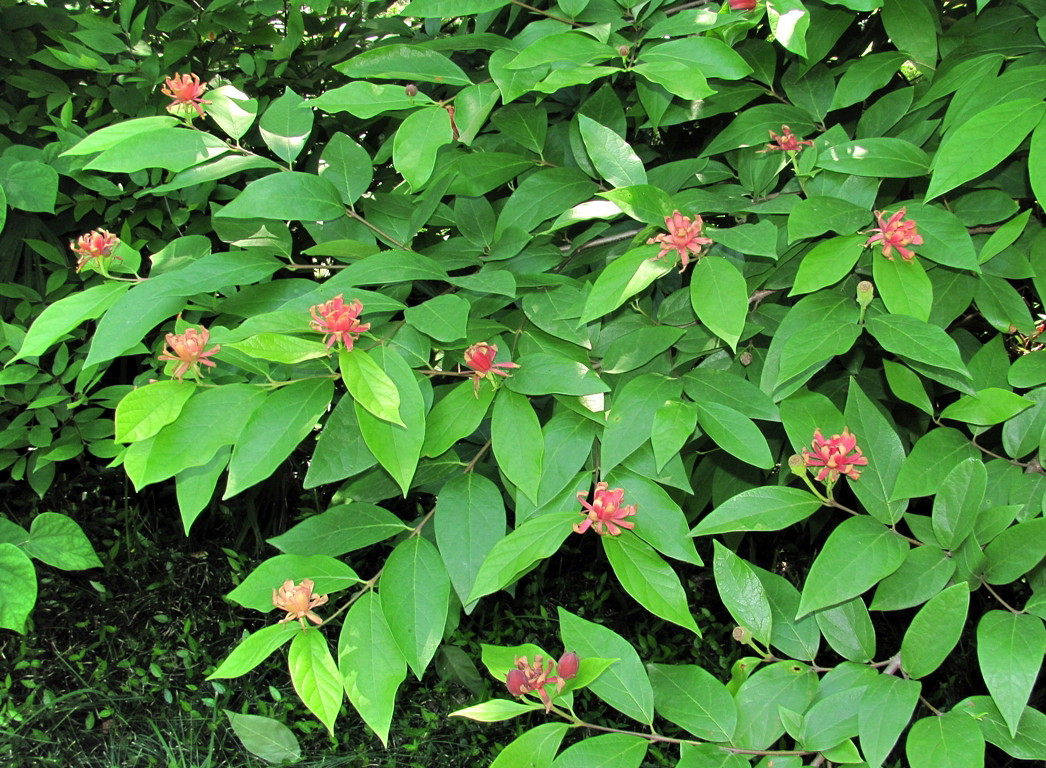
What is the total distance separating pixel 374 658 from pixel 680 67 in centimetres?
78

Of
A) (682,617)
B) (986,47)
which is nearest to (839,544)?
(682,617)

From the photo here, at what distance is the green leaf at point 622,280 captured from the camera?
3.52 ft

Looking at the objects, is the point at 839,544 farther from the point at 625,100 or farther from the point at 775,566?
the point at 775,566

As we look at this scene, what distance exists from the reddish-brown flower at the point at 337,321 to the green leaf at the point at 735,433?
1.41 feet

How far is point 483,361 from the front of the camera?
43.7 inches

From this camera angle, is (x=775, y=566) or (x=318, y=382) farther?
(x=775, y=566)

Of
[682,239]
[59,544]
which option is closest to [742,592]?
[682,239]

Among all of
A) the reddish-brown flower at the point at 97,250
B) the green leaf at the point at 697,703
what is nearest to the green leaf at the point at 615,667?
the green leaf at the point at 697,703

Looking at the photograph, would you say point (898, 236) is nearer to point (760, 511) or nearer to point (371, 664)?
point (760, 511)

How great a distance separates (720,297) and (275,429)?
523 millimetres

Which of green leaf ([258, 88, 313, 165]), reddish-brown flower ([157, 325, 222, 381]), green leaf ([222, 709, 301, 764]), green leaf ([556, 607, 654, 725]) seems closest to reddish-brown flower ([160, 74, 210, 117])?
green leaf ([258, 88, 313, 165])

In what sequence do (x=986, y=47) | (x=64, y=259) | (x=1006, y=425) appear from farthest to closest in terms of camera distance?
(x=64, y=259)
(x=986, y=47)
(x=1006, y=425)

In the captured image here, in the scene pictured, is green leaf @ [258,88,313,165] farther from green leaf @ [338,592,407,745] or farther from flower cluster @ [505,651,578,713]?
flower cluster @ [505,651,578,713]

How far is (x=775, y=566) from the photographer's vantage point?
2.64m
